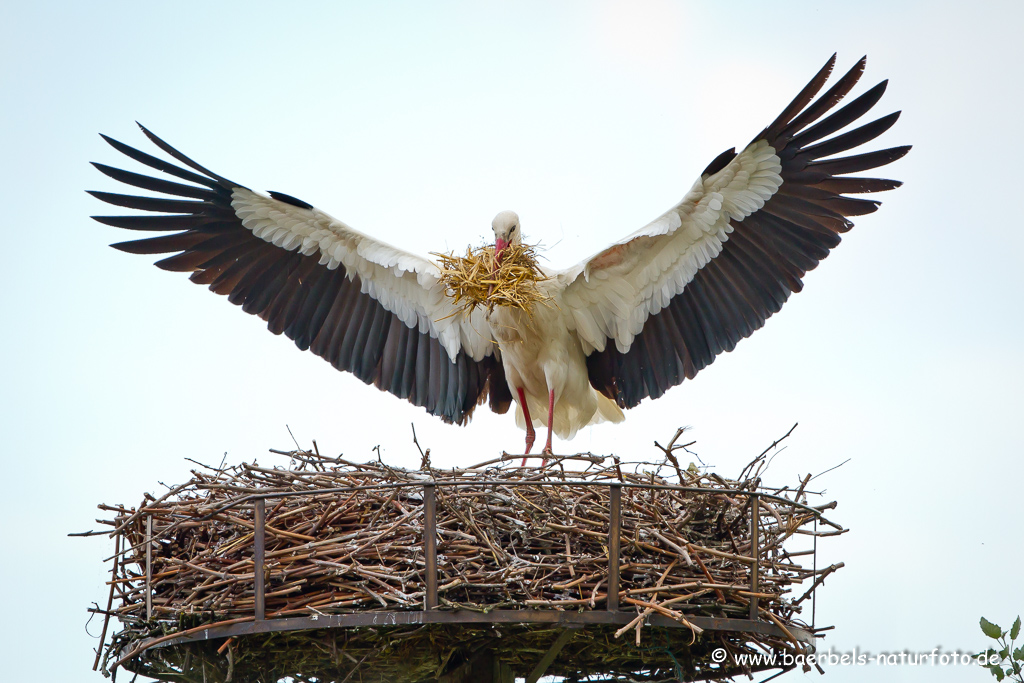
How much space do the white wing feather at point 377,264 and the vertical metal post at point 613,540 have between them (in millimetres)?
2689

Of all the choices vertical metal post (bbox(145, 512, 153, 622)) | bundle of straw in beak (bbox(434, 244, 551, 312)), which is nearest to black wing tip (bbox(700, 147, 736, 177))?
Answer: bundle of straw in beak (bbox(434, 244, 551, 312))

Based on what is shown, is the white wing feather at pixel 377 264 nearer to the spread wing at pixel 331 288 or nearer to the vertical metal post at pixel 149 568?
the spread wing at pixel 331 288

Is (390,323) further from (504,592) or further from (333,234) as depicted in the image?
(504,592)

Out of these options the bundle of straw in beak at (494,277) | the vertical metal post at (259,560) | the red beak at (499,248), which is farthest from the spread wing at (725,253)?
the vertical metal post at (259,560)

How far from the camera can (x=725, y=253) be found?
22.3 feet

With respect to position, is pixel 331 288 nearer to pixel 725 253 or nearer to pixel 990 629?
pixel 725 253

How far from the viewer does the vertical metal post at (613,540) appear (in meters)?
4.55

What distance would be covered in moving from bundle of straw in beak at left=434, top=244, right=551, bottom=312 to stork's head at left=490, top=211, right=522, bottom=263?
3.0 inches

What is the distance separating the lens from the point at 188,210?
288 inches

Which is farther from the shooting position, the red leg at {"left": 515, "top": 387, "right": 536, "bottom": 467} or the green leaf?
the red leg at {"left": 515, "top": 387, "right": 536, "bottom": 467}

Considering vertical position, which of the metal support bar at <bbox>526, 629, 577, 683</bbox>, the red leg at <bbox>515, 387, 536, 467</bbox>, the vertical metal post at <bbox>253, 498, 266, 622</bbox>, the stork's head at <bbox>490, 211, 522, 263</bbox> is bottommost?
the metal support bar at <bbox>526, 629, 577, 683</bbox>

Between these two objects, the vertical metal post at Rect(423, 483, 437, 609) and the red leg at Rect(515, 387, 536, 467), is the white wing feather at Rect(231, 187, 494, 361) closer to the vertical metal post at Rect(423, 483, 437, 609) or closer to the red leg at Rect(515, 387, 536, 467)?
the red leg at Rect(515, 387, 536, 467)

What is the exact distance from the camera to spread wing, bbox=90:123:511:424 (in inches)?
285

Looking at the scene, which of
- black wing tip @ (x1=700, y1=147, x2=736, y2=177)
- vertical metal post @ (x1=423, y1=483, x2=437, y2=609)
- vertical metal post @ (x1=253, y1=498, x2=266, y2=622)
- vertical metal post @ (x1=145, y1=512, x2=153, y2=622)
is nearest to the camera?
vertical metal post @ (x1=423, y1=483, x2=437, y2=609)
